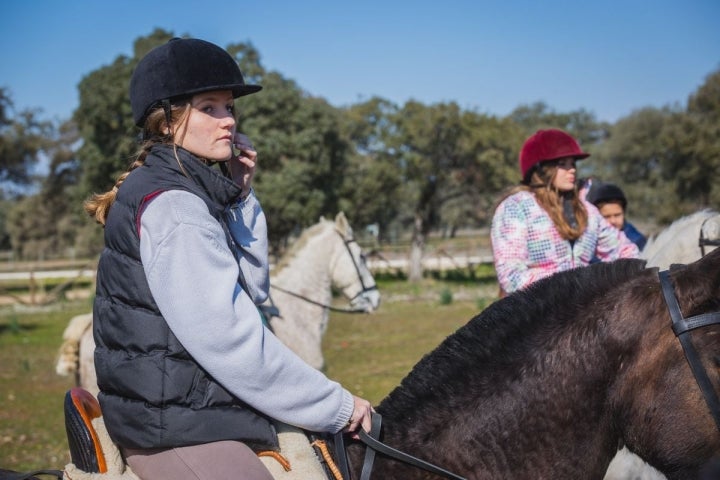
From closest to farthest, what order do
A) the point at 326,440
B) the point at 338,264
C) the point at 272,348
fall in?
the point at 272,348 → the point at 326,440 → the point at 338,264

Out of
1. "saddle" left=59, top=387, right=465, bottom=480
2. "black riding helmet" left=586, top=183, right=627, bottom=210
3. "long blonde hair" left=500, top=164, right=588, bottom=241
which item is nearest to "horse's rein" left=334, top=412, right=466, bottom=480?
"saddle" left=59, top=387, right=465, bottom=480

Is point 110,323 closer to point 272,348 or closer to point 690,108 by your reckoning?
point 272,348

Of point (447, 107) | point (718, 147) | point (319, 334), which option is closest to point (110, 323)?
point (319, 334)

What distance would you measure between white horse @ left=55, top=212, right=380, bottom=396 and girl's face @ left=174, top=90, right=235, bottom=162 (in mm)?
4297

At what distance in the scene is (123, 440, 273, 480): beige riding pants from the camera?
181cm

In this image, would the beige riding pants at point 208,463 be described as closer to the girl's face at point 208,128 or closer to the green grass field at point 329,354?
the girl's face at point 208,128

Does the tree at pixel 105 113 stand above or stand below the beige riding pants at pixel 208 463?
above

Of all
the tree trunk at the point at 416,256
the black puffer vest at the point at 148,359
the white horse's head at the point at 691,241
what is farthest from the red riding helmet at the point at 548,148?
the tree trunk at the point at 416,256

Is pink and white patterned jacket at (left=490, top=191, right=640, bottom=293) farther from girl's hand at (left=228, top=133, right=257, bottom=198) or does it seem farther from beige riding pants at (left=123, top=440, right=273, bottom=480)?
beige riding pants at (left=123, top=440, right=273, bottom=480)

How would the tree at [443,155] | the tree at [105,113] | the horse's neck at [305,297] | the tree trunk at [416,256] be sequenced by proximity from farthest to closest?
the tree trunk at [416,256], the tree at [443,155], the tree at [105,113], the horse's neck at [305,297]

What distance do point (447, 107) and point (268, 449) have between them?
1035 inches

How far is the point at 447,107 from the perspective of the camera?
2712cm

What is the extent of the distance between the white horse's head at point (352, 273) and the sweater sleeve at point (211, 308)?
5.83 m

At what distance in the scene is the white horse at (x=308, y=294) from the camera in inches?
245
